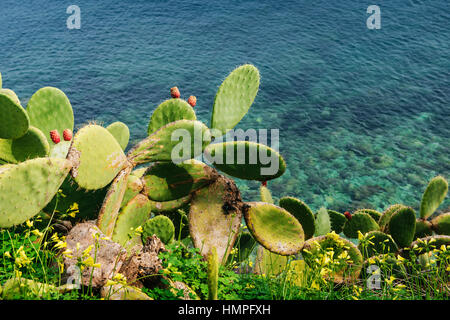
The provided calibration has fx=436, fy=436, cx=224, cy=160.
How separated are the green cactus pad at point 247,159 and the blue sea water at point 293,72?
146 inches

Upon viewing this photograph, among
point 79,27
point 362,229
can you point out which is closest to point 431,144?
point 362,229

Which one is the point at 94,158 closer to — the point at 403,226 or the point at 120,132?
the point at 120,132

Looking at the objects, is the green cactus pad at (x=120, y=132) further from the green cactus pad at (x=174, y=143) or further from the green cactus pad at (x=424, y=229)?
the green cactus pad at (x=424, y=229)

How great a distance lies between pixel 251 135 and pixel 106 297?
613 centimetres

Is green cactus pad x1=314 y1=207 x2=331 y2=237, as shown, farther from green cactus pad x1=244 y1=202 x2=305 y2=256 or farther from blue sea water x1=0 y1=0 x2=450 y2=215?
blue sea water x1=0 y1=0 x2=450 y2=215

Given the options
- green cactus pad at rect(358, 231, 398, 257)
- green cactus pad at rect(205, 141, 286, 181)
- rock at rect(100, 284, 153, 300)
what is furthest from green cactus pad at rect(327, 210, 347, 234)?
rock at rect(100, 284, 153, 300)

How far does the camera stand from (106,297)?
1960mm

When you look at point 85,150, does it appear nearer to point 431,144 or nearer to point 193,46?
point 431,144

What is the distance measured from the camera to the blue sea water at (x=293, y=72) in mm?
7152

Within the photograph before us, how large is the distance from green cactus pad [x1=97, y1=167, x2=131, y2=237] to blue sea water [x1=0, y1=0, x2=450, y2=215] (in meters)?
4.00

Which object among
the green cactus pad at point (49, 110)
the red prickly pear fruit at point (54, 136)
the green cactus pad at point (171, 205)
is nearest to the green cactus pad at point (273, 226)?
the green cactus pad at point (171, 205)

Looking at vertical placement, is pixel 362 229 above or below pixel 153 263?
below

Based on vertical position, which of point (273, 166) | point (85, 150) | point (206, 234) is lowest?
point (206, 234)

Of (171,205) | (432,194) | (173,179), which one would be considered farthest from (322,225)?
(173,179)
